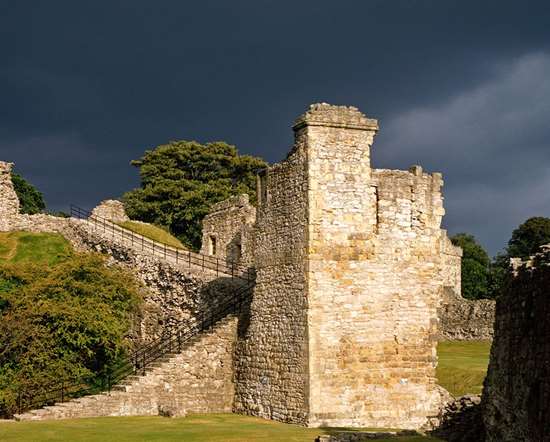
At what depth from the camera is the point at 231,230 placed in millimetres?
43469

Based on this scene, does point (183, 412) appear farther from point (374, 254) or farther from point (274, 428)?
point (374, 254)

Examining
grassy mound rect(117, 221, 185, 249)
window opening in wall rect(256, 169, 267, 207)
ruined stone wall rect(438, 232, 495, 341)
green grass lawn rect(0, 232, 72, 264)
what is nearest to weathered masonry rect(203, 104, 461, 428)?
window opening in wall rect(256, 169, 267, 207)

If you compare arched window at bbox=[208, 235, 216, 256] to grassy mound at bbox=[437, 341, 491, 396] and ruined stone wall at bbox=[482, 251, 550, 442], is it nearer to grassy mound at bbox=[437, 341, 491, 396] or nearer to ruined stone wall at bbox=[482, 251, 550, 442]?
grassy mound at bbox=[437, 341, 491, 396]

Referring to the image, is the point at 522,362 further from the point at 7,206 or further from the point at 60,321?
the point at 7,206

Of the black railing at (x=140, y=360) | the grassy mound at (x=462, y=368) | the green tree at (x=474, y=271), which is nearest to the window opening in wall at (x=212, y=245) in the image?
the black railing at (x=140, y=360)

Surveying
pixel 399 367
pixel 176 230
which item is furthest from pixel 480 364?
pixel 176 230

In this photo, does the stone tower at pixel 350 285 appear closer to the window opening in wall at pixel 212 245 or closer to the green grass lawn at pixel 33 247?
the green grass lawn at pixel 33 247

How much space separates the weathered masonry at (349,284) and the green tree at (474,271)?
4929 cm

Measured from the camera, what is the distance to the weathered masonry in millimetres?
25125

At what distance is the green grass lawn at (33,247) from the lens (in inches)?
1513

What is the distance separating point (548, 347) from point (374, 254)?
46.2 ft

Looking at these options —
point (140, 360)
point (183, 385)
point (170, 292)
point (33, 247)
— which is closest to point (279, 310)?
point (183, 385)

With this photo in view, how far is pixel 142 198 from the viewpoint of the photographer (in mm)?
63062

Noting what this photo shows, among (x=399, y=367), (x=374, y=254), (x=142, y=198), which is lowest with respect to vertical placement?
(x=399, y=367)
